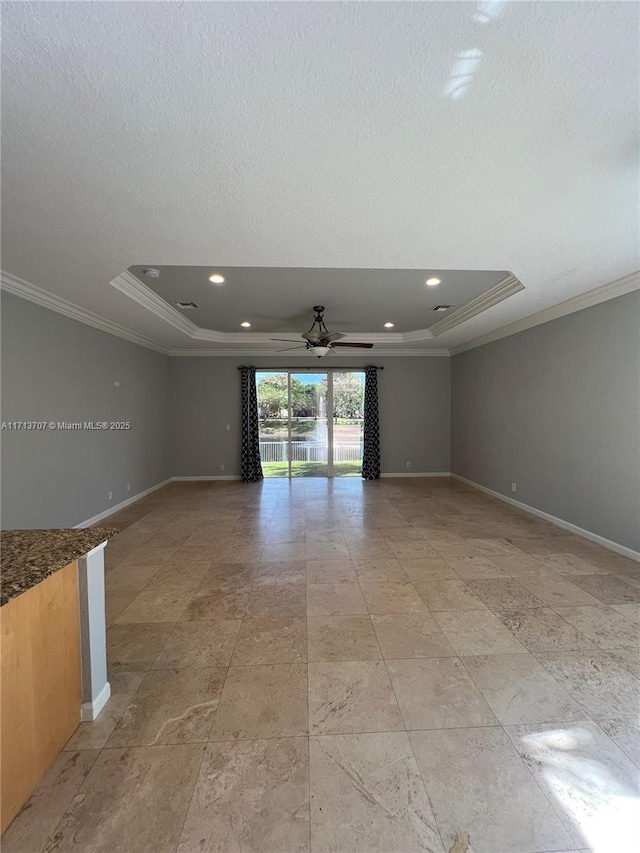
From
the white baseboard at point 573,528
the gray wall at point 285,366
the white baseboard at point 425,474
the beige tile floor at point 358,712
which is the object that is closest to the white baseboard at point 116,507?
the gray wall at point 285,366

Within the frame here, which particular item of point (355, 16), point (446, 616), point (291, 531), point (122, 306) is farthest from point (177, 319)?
point (446, 616)

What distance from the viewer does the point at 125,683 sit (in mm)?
1884

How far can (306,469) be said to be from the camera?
299 inches

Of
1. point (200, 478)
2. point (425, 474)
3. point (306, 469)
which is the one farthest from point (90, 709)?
point (425, 474)

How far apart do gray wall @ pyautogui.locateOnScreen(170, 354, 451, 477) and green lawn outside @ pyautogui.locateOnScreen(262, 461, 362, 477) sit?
63cm

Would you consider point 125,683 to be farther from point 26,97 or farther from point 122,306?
point 122,306

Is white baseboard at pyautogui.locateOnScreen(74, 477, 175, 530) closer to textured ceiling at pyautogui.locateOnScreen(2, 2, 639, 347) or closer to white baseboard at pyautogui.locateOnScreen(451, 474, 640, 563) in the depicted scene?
textured ceiling at pyautogui.locateOnScreen(2, 2, 639, 347)

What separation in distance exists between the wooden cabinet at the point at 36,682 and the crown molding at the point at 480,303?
4.16 metres

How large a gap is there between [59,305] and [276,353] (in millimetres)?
3772

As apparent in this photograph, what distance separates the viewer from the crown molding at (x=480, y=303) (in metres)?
3.65

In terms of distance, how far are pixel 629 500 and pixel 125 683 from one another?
4.37 meters

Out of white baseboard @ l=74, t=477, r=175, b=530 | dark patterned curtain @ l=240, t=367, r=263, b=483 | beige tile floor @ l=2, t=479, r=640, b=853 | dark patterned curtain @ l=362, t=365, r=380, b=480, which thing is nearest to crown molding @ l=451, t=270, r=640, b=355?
dark patterned curtain @ l=362, t=365, r=380, b=480

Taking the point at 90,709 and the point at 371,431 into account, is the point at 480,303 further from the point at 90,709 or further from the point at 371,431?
the point at 90,709

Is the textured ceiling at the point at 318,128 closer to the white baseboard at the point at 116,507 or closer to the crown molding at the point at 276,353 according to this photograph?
the white baseboard at the point at 116,507
